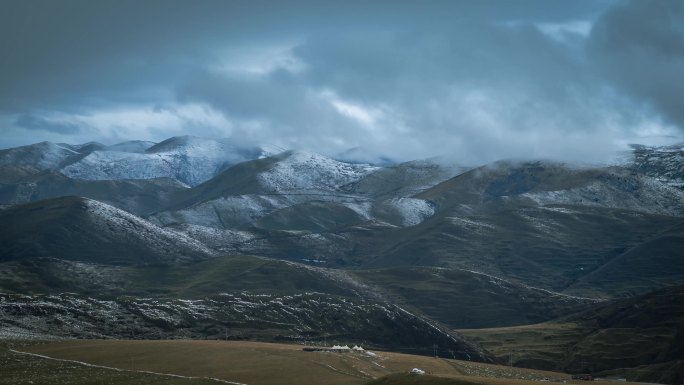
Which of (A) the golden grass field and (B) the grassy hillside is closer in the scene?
(A) the golden grass field

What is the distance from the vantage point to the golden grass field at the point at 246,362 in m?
131

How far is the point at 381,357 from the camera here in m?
170

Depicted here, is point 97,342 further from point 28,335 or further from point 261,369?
point 261,369

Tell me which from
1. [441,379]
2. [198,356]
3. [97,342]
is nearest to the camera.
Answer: [441,379]

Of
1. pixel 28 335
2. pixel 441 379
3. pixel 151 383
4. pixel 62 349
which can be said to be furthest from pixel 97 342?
pixel 441 379

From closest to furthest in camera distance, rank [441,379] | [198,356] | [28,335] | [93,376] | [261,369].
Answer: [441,379], [93,376], [261,369], [198,356], [28,335]

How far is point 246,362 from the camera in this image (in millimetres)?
144625

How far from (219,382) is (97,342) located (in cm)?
5849

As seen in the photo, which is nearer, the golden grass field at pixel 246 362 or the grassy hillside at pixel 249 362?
the golden grass field at pixel 246 362

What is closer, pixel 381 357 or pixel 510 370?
pixel 381 357

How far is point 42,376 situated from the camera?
11469 centimetres

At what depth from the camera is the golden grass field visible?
131 m

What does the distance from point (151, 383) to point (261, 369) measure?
26714 millimetres

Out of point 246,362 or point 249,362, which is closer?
point 246,362
